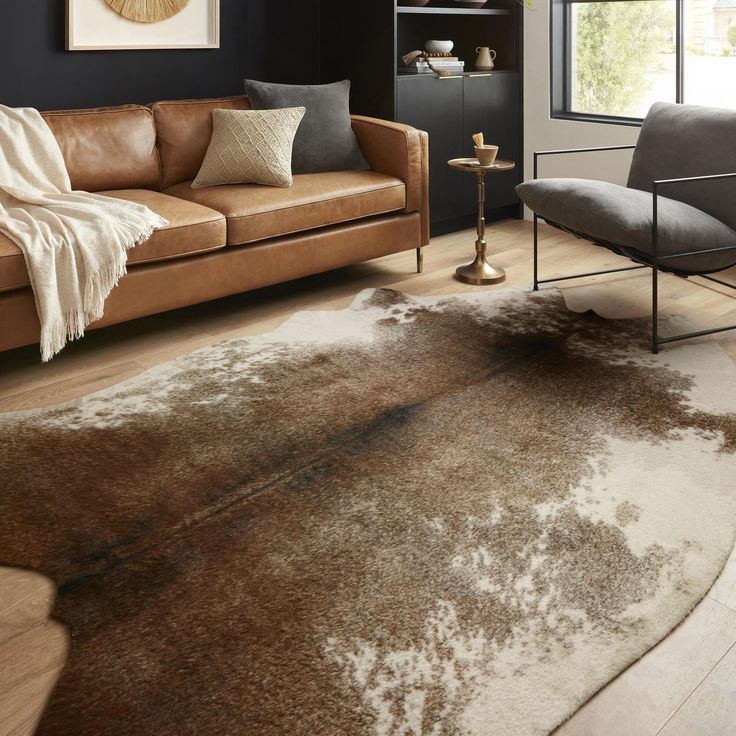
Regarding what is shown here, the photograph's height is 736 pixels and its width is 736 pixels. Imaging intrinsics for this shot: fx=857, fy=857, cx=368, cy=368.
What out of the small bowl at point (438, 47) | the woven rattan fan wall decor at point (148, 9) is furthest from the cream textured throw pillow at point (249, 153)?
the small bowl at point (438, 47)

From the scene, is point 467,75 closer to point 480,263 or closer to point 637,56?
point 637,56

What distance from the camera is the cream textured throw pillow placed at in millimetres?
3750

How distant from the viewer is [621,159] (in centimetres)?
466

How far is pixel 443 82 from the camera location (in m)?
4.70

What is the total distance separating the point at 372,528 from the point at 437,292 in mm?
2002

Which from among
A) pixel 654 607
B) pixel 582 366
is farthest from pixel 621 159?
pixel 654 607

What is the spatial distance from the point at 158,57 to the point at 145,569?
120 inches

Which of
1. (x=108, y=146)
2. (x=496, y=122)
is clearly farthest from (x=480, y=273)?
(x=108, y=146)

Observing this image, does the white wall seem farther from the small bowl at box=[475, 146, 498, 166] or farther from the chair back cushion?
the small bowl at box=[475, 146, 498, 166]

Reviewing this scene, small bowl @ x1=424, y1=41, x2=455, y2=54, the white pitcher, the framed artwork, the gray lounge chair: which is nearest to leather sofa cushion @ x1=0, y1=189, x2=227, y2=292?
the framed artwork

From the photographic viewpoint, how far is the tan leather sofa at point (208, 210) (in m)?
3.21

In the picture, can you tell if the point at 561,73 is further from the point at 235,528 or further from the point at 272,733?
the point at 272,733

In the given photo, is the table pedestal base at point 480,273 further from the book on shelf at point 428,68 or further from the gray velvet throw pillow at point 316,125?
the book on shelf at point 428,68

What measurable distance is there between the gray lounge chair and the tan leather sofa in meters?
0.68
